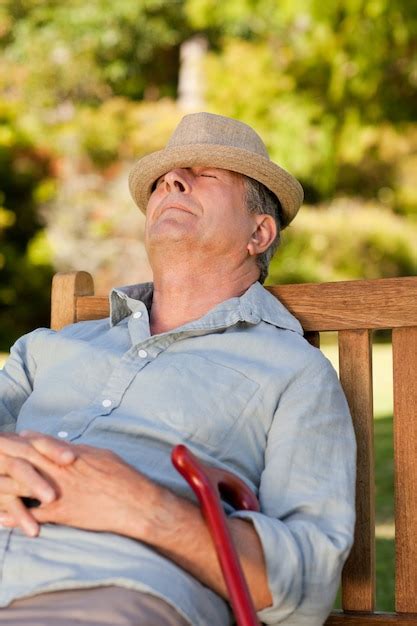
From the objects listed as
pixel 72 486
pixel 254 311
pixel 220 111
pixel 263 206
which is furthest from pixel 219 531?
pixel 220 111

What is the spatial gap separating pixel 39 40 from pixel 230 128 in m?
16.2

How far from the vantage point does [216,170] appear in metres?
2.71

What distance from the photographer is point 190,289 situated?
8.77ft

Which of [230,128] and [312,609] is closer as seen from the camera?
[312,609]

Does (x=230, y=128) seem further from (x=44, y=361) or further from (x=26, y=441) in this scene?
(x=26, y=441)

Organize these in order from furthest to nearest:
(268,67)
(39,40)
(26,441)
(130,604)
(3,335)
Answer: (39,40)
(3,335)
(268,67)
(26,441)
(130,604)

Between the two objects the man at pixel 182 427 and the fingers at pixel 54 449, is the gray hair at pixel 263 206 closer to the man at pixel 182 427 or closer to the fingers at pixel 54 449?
the man at pixel 182 427

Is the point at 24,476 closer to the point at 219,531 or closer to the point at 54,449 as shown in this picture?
the point at 54,449

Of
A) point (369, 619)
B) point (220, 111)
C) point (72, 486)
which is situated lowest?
point (369, 619)

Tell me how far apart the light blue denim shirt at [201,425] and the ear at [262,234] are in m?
0.15

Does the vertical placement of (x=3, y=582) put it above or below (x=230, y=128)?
below

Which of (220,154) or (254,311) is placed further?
(220,154)

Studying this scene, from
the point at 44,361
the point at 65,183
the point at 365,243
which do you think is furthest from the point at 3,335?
the point at 44,361

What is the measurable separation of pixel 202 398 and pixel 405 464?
1.58 ft
